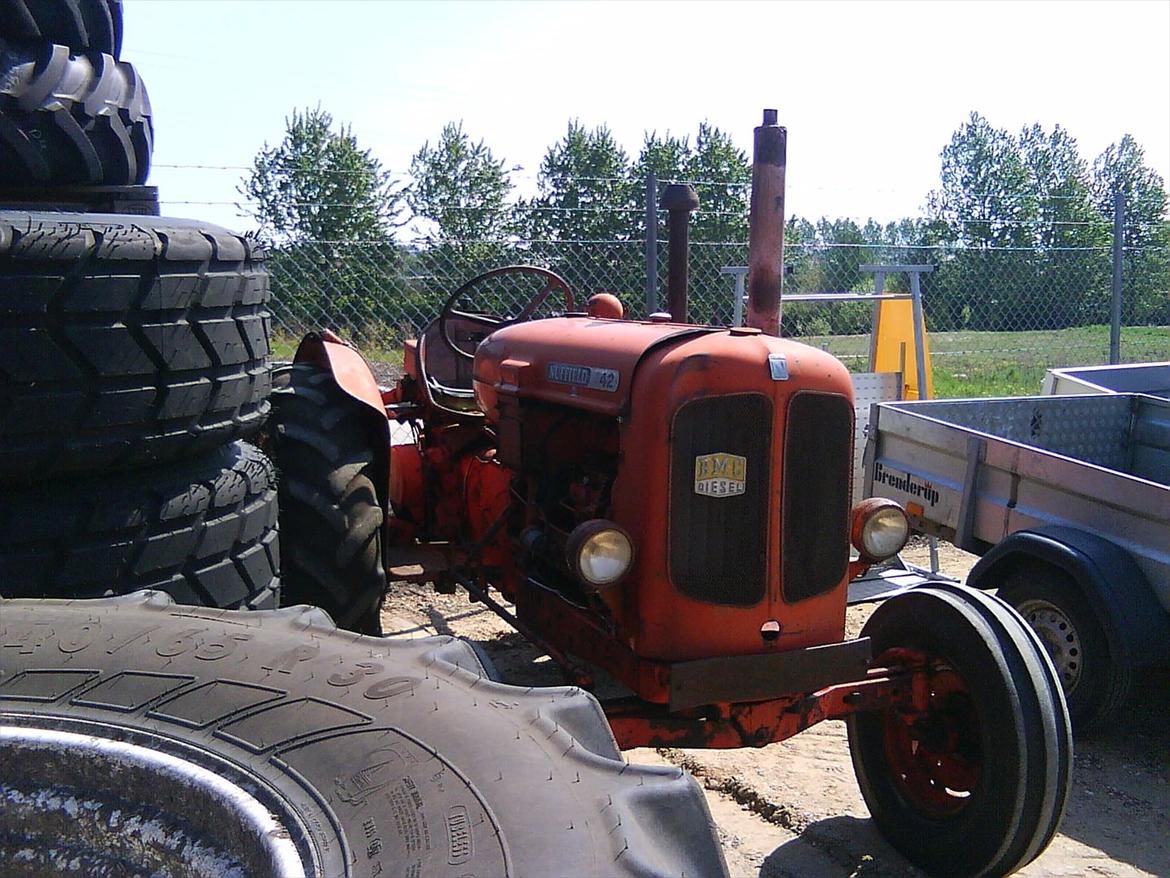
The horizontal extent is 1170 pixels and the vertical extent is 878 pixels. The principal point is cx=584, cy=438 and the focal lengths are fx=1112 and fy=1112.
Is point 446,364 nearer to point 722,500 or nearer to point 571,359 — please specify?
point 571,359

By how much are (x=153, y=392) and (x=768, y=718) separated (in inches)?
70.6

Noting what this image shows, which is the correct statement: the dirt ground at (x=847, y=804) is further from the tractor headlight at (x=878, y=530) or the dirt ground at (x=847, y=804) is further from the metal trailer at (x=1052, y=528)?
the tractor headlight at (x=878, y=530)

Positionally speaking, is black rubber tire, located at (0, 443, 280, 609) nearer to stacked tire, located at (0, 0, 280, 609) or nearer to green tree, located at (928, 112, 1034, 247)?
stacked tire, located at (0, 0, 280, 609)

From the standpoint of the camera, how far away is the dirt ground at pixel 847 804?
332cm

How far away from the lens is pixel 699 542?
10.0 feet

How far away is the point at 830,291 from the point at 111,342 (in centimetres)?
1013

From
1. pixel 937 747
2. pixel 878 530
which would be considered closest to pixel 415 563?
pixel 878 530

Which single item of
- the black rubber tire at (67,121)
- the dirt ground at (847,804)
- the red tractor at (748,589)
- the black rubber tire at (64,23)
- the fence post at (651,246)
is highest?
the black rubber tire at (64,23)

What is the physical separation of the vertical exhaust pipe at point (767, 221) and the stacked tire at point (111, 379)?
1868 mm

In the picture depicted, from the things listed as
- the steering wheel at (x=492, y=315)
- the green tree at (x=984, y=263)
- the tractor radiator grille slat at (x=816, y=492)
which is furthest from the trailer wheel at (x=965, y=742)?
the green tree at (x=984, y=263)

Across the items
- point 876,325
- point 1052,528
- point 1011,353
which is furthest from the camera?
point 1011,353

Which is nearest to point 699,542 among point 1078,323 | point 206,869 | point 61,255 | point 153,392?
point 153,392

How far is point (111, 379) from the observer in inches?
91.4

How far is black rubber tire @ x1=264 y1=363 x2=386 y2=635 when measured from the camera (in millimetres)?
3850
